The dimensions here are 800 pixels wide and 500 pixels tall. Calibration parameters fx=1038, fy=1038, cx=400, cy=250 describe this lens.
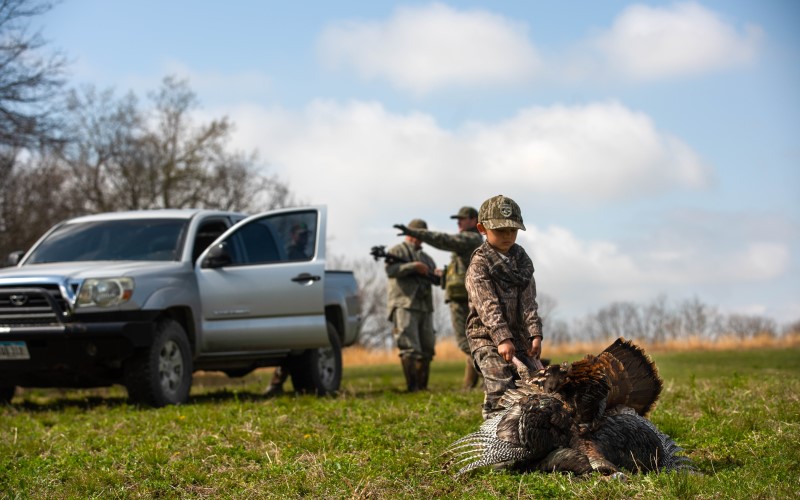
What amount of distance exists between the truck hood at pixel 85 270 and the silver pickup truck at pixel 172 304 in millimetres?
16

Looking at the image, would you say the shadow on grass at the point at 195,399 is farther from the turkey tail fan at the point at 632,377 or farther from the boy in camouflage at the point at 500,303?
the turkey tail fan at the point at 632,377

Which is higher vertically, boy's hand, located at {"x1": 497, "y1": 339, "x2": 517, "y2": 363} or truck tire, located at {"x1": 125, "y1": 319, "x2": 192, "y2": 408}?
boy's hand, located at {"x1": 497, "y1": 339, "x2": 517, "y2": 363}

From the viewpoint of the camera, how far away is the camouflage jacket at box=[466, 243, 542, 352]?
674cm

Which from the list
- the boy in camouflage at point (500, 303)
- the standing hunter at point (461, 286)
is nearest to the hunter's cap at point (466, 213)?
the standing hunter at point (461, 286)

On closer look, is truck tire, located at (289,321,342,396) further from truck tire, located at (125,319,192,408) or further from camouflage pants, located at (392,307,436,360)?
truck tire, located at (125,319,192,408)

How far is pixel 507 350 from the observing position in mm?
6492

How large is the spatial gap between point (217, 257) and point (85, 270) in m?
1.46

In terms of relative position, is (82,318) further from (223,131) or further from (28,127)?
(223,131)

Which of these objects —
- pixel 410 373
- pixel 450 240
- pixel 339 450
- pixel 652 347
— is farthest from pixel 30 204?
pixel 339 450

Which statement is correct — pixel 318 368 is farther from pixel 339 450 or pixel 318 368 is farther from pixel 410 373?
pixel 339 450

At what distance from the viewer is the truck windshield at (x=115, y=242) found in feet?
38.1

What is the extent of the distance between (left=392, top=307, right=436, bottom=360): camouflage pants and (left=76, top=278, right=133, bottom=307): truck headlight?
384 centimetres

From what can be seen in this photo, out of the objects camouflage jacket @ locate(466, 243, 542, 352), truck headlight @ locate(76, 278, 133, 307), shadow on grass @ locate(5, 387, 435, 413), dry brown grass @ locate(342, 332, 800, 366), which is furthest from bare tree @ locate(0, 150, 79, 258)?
camouflage jacket @ locate(466, 243, 542, 352)

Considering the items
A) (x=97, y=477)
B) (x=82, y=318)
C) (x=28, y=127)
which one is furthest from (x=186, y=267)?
(x=28, y=127)
